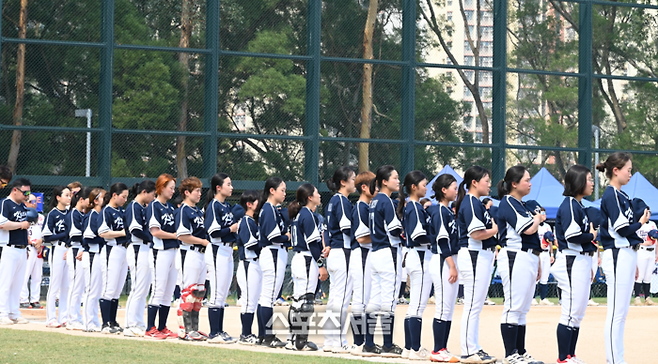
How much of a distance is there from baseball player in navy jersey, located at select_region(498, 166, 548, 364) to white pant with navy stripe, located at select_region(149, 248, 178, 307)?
4.12 metres

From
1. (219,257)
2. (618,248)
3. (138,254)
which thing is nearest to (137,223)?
(138,254)

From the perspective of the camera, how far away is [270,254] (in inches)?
402

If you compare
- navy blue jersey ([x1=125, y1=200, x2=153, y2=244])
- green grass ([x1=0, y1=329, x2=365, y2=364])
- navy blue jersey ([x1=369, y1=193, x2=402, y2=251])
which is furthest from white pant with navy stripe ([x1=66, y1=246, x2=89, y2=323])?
navy blue jersey ([x1=369, y1=193, x2=402, y2=251])

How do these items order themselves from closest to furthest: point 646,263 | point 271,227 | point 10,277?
point 271,227
point 10,277
point 646,263

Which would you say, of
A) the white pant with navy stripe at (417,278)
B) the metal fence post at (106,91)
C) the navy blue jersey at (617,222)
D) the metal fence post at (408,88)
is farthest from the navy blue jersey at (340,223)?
the metal fence post at (408,88)

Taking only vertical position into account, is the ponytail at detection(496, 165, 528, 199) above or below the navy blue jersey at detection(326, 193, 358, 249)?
above

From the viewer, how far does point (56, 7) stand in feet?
63.0

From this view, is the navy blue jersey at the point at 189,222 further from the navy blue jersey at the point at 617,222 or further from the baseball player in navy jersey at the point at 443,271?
the navy blue jersey at the point at 617,222

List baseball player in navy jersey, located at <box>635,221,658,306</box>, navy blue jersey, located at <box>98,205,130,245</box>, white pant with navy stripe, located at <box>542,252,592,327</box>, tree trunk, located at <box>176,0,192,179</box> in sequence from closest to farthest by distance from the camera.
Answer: white pant with navy stripe, located at <box>542,252,592,327</box> < navy blue jersey, located at <box>98,205,130,245</box> < baseball player in navy jersey, located at <box>635,221,658,306</box> < tree trunk, located at <box>176,0,192,179</box>

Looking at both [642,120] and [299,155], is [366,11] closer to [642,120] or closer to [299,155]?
[299,155]

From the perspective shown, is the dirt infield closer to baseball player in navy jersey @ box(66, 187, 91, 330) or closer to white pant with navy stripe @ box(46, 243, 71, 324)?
white pant with navy stripe @ box(46, 243, 71, 324)

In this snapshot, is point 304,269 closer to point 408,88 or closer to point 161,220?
point 161,220

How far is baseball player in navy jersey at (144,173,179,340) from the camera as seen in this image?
423 inches

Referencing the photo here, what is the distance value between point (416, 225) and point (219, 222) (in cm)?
253
